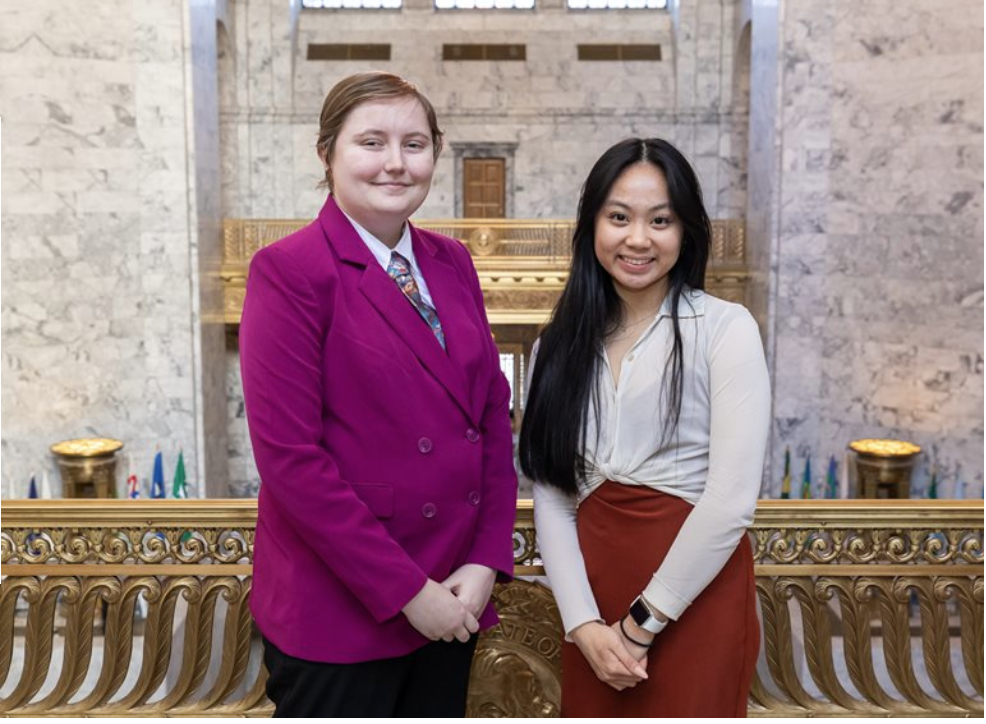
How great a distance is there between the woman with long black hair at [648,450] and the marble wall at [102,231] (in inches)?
400

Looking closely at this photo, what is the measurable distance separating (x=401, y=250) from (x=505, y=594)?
1.63 m

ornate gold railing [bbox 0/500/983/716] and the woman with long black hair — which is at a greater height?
the woman with long black hair

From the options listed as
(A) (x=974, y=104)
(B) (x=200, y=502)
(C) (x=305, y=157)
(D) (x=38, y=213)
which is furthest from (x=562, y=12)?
(B) (x=200, y=502)

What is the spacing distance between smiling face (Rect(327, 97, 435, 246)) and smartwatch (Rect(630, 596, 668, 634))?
1143mm

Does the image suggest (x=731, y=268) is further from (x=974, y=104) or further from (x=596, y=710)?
(x=596, y=710)

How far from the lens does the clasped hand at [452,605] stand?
2119mm

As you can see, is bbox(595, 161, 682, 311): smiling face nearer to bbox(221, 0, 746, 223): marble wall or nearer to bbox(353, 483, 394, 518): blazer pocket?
bbox(353, 483, 394, 518): blazer pocket

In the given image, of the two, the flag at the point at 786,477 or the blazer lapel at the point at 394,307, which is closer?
the blazer lapel at the point at 394,307

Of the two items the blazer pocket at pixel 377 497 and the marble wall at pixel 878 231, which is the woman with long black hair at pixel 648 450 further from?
the marble wall at pixel 878 231

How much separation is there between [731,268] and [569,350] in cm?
1192

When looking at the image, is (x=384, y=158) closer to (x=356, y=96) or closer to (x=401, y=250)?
(x=356, y=96)

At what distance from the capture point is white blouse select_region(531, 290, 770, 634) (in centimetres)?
223

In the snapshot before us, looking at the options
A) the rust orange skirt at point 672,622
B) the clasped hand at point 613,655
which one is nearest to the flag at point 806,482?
the rust orange skirt at point 672,622

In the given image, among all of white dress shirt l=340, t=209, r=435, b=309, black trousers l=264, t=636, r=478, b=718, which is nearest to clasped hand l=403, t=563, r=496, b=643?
black trousers l=264, t=636, r=478, b=718
